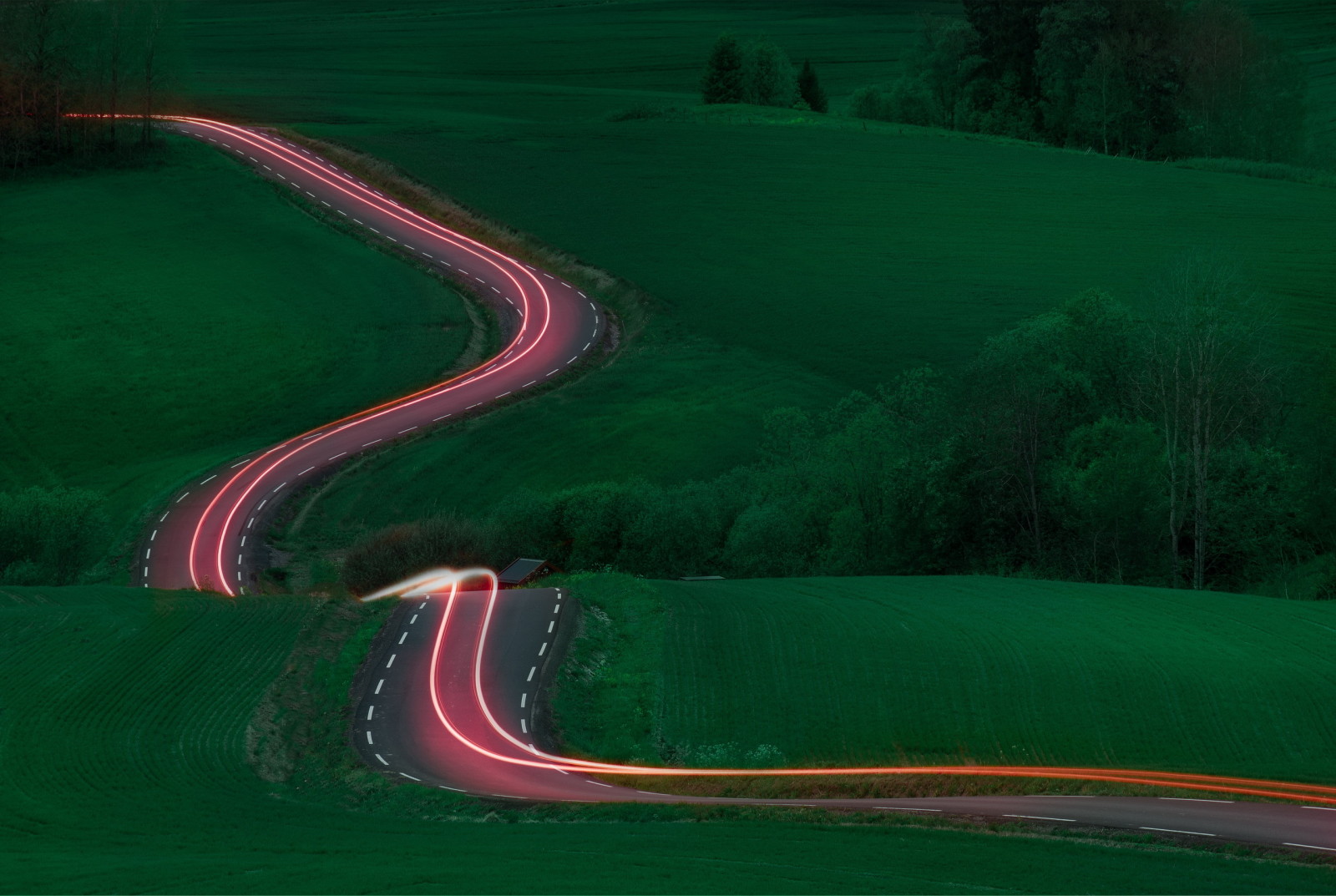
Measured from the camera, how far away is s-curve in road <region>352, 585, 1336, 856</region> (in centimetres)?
2298

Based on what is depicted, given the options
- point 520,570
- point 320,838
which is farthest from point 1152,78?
point 320,838

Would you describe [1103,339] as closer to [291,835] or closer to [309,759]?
[309,759]

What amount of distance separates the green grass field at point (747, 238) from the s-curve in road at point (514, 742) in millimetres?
15661

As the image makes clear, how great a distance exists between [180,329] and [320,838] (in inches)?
2116

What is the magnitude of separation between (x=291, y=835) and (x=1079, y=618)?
72.0ft

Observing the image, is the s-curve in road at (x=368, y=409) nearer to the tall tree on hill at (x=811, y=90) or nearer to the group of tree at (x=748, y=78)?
the group of tree at (x=748, y=78)

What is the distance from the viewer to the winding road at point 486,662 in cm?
2372

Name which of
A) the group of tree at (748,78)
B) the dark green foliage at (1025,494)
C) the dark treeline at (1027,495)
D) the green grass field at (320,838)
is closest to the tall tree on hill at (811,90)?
the group of tree at (748,78)

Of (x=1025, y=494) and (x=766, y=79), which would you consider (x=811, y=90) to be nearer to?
(x=766, y=79)

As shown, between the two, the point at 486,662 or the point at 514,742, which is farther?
the point at 486,662

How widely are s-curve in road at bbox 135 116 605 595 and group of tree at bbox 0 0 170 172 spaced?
7.78 metres

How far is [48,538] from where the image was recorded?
49.2 meters

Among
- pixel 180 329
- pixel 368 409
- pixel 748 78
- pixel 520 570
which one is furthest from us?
pixel 748 78

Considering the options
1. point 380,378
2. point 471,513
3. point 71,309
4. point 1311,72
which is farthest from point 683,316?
point 1311,72
